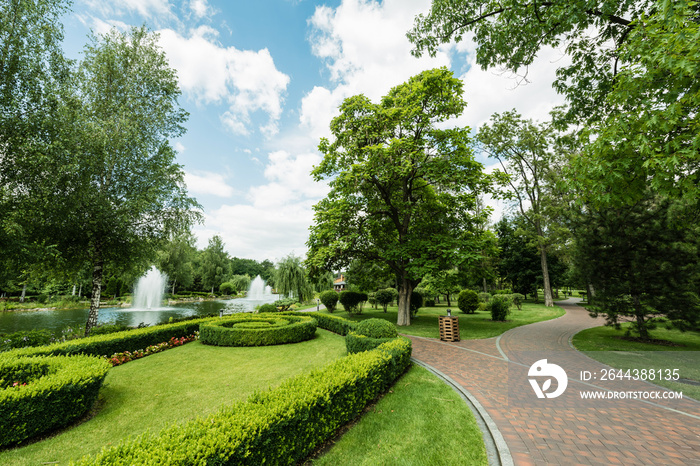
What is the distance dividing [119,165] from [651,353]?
2393 cm

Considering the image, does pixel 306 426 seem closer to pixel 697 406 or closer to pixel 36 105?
pixel 697 406

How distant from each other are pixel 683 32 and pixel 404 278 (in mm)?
14190

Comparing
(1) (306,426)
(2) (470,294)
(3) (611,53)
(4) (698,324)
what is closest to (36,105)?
(1) (306,426)

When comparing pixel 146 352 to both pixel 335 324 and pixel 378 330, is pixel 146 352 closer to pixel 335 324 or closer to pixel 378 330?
pixel 335 324

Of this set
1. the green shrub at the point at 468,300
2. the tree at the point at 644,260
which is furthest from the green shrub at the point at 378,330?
the green shrub at the point at 468,300

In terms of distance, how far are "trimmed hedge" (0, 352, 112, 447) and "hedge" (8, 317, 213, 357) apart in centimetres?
107

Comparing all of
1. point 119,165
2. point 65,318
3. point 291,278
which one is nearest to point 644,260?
point 119,165

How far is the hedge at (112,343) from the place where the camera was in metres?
7.93

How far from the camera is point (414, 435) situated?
4.54 m

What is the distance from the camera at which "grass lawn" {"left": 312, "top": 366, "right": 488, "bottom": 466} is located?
156 inches

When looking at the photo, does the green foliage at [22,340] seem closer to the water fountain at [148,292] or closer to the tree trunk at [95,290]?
the tree trunk at [95,290]

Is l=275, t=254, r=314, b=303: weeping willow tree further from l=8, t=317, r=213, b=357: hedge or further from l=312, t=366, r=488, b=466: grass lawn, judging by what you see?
l=312, t=366, r=488, b=466: grass lawn

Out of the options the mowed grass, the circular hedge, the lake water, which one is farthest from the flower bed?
the lake water

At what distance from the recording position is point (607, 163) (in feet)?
17.1
